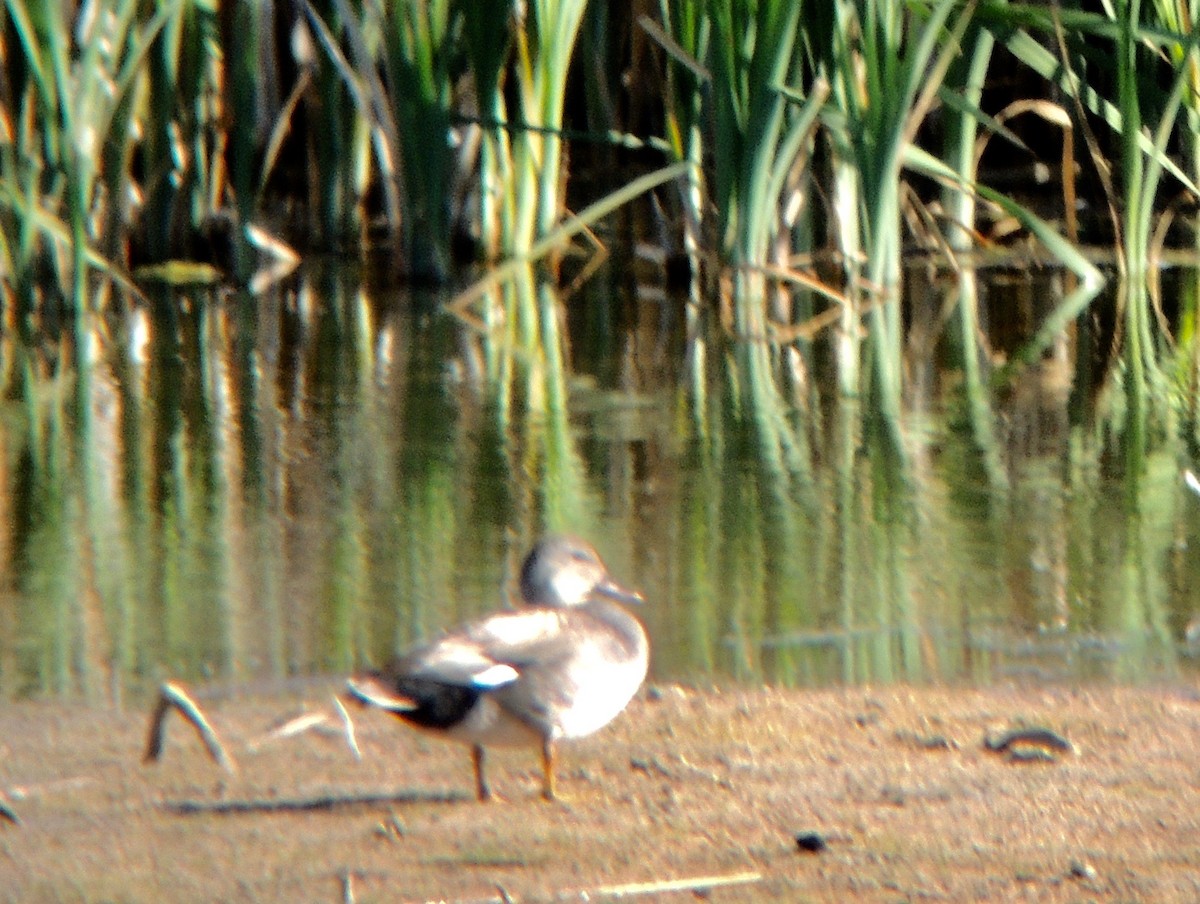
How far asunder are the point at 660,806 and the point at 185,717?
662 mm

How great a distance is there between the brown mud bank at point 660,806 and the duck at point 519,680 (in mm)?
103

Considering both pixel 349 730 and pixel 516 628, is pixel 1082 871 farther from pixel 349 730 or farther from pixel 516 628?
pixel 349 730

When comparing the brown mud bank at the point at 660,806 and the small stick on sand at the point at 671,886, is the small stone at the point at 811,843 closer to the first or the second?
the brown mud bank at the point at 660,806

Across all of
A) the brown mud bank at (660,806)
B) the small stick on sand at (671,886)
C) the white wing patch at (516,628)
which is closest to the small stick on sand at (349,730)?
the brown mud bank at (660,806)

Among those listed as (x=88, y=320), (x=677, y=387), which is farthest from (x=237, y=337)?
(x=677, y=387)

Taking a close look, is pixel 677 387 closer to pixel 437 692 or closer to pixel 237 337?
pixel 237 337

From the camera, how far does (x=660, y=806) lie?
2.86 m

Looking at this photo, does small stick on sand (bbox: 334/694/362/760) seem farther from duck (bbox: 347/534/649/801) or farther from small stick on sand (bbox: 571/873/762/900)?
small stick on sand (bbox: 571/873/762/900)

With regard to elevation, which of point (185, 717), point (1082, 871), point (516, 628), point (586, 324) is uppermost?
point (586, 324)

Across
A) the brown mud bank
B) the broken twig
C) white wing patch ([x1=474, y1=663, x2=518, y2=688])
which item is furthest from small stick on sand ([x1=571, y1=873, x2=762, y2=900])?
the broken twig

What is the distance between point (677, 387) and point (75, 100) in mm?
2239

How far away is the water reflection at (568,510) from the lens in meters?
3.67

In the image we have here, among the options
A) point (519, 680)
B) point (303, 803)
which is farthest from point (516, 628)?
point (303, 803)

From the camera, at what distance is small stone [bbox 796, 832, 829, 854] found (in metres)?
2.62
